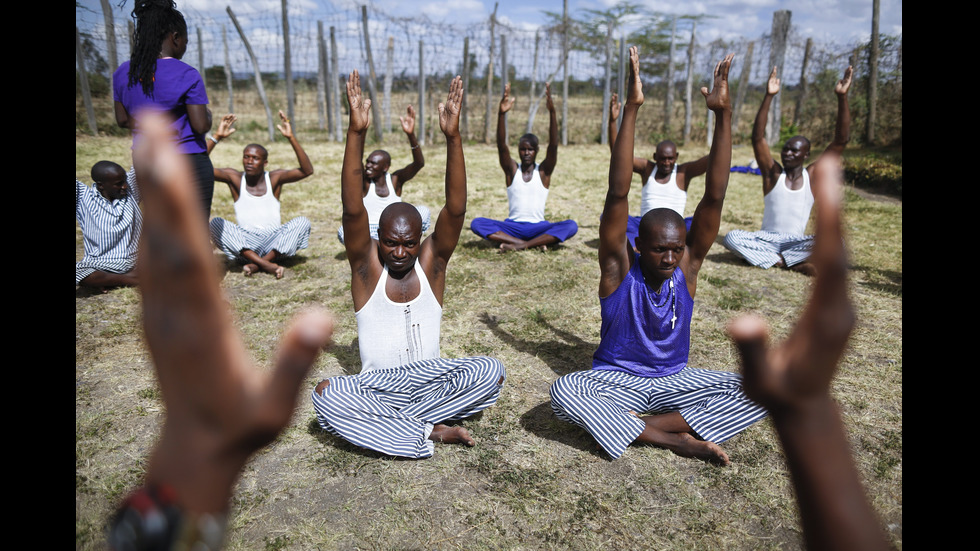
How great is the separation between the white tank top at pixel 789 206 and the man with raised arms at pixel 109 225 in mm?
6827

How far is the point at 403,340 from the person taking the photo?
11.1ft

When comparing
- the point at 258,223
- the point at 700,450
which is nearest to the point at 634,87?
the point at 700,450

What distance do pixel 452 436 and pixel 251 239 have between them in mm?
4044

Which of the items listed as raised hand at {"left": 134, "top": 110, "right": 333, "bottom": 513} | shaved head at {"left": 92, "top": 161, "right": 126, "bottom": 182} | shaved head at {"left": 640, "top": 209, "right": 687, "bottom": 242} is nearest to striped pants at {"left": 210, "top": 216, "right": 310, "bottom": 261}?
shaved head at {"left": 92, "top": 161, "right": 126, "bottom": 182}

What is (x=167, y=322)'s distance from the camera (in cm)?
65

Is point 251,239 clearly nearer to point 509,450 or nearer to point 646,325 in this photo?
point 509,450

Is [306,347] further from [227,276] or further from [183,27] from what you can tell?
[227,276]

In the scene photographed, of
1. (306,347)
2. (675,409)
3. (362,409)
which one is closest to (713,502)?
(675,409)

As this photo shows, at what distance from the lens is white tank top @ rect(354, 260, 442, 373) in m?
3.31

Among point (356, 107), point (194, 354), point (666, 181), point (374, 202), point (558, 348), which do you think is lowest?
point (558, 348)

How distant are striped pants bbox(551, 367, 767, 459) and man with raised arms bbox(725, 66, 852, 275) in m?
3.86

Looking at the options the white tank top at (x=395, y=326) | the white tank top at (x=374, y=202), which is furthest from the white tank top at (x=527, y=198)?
the white tank top at (x=395, y=326)

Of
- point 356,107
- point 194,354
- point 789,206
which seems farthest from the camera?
point 789,206
